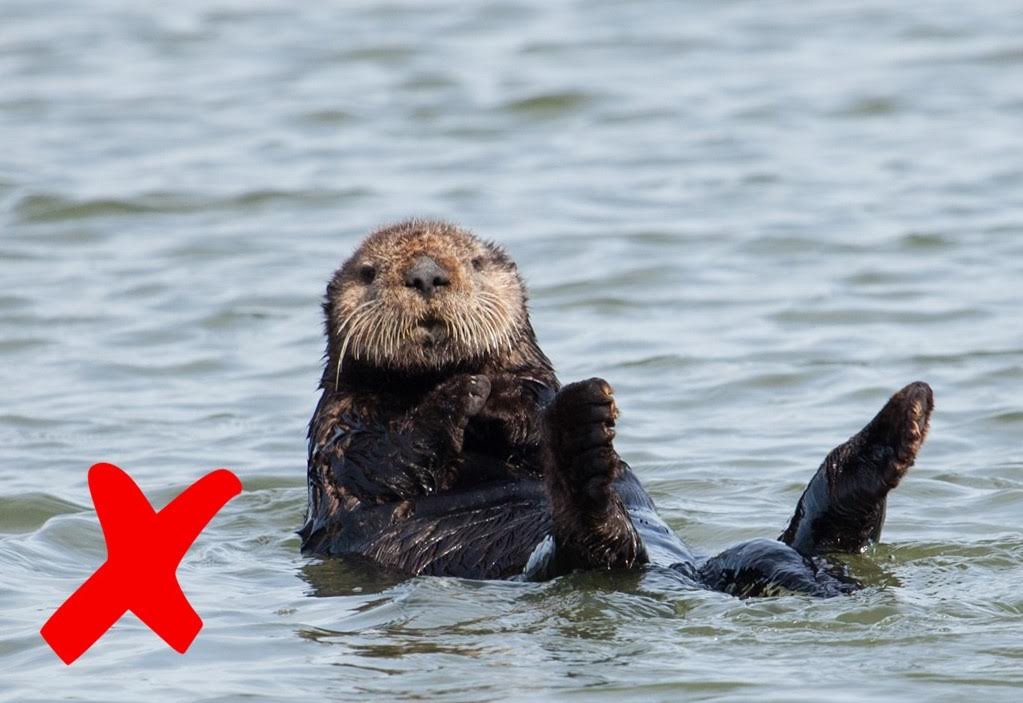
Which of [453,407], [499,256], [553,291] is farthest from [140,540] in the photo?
[553,291]

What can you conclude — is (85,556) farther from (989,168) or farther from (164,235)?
(989,168)

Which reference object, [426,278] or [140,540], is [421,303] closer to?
[426,278]

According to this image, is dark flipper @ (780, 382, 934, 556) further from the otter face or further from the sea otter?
the otter face

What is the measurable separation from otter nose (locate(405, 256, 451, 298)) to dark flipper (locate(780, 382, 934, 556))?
1.35 metres

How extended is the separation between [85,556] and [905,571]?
2.82 m

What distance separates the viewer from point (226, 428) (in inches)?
337

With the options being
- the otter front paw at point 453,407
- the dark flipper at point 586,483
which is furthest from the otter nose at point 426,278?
the dark flipper at point 586,483

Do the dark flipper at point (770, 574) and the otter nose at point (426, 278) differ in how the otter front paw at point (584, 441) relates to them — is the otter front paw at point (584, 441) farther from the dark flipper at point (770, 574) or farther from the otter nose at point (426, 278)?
the otter nose at point (426, 278)

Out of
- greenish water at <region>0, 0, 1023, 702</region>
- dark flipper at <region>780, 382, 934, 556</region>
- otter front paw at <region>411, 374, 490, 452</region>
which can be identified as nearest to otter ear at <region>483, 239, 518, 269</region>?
otter front paw at <region>411, 374, 490, 452</region>

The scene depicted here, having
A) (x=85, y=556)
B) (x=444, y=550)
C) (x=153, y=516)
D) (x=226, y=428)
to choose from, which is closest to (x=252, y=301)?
(x=226, y=428)

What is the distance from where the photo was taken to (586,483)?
5070mm

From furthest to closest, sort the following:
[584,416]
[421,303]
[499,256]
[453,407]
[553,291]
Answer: [553,291] → [499,256] → [421,303] → [453,407] → [584,416]

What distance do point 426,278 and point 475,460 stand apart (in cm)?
62

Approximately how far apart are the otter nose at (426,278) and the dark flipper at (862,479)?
135cm
